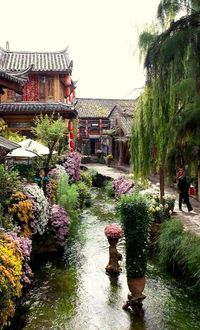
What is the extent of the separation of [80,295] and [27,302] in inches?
50.3

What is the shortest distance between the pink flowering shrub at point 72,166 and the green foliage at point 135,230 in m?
13.5

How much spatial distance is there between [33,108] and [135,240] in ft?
63.0

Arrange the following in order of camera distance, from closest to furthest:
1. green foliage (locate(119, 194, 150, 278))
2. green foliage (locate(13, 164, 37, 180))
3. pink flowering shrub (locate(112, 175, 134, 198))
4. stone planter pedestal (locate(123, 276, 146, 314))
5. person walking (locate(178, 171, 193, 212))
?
green foliage (locate(119, 194, 150, 278)) → stone planter pedestal (locate(123, 276, 146, 314)) → person walking (locate(178, 171, 193, 212)) → green foliage (locate(13, 164, 37, 180)) → pink flowering shrub (locate(112, 175, 134, 198))

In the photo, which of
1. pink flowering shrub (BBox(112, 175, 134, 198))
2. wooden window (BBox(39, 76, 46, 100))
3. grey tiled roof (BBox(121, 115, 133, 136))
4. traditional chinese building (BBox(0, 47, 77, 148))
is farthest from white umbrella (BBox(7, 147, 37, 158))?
grey tiled roof (BBox(121, 115, 133, 136))

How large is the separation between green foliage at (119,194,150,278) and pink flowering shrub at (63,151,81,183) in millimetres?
13466

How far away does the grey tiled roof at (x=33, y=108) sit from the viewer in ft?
85.5

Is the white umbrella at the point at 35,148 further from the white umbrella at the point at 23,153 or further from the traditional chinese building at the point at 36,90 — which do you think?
the traditional chinese building at the point at 36,90

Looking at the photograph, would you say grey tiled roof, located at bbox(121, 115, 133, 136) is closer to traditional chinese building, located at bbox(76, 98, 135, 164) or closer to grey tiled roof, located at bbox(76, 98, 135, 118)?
traditional chinese building, located at bbox(76, 98, 135, 164)

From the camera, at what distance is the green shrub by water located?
9.66m

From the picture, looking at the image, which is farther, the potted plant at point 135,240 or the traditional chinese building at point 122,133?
the traditional chinese building at point 122,133

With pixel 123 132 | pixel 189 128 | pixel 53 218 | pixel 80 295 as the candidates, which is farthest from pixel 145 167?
pixel 123 132

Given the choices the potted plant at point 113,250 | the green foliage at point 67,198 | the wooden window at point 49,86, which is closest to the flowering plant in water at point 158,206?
the potted plant at point 113,250

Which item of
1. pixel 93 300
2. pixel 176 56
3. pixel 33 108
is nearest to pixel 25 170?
pixel 33 108

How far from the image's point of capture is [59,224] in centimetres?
1309
